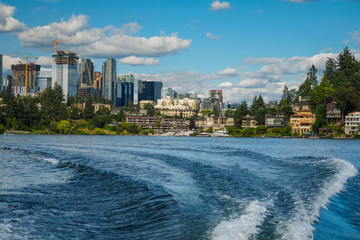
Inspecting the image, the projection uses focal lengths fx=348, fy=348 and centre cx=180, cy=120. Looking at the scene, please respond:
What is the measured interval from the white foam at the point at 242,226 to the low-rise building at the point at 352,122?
90.7m

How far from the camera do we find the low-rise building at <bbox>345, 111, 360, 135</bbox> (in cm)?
9053

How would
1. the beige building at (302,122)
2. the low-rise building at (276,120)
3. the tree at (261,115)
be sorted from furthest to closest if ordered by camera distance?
the tree at (261,115), the low-rise building at (276,120), the beige building at (302,122)

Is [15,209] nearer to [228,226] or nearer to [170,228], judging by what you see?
[170,228]

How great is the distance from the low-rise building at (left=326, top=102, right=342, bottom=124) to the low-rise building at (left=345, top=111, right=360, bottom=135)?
3503mm

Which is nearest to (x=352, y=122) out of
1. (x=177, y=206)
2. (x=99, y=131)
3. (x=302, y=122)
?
(x=302, y=122)

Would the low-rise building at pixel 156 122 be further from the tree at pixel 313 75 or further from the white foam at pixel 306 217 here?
the white foam at pixel 306 217

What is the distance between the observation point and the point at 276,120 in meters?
118

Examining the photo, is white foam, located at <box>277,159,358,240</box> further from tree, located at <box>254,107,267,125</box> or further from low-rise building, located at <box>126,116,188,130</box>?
low-rise building, located at <box>126,116,188,130</box>

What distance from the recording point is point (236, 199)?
11.8 meters

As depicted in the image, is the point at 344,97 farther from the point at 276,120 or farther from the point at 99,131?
the point at 99,131

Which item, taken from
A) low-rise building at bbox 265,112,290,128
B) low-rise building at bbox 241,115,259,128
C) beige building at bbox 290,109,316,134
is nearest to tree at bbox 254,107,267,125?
low-rise building at bbox 241,115,259,128

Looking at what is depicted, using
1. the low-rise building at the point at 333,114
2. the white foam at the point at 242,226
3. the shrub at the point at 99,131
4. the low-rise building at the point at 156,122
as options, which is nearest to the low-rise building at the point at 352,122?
the low-rise building at the point at 333,114

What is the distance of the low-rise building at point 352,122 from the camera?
3564 inches

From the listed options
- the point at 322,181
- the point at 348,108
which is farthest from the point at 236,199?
the point at 348,108
